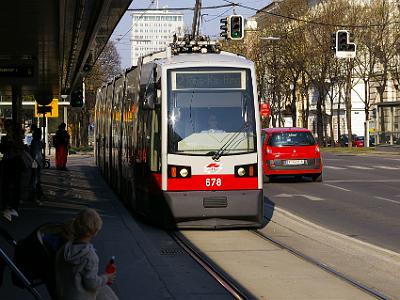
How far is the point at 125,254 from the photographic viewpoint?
1077 centimetres

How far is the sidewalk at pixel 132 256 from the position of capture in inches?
334

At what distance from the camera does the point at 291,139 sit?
26719mm

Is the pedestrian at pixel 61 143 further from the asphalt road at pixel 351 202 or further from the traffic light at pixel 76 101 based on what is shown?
the asphalt road at pixel 351 202

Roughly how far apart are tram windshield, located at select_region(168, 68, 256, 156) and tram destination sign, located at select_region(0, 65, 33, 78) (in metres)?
10.8

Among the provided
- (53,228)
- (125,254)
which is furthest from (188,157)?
(53,228)

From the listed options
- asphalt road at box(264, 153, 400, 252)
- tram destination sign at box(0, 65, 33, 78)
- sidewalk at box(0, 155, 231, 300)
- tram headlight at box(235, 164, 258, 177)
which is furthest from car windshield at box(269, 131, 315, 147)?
tram headlight at box(235, 164, 258, 177)

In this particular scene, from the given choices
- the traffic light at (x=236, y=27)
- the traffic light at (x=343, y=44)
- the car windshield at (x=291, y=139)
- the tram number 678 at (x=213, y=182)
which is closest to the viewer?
the tram number 678 at (x=213, y=182)

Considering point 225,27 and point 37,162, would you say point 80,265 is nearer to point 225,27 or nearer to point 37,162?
point 37,162

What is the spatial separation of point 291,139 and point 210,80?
12.6 metres

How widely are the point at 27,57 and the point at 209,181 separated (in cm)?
1245

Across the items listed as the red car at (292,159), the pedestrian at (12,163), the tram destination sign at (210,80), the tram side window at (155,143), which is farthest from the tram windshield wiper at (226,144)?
the red car at (292,159)

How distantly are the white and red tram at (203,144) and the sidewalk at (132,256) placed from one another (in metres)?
0.77

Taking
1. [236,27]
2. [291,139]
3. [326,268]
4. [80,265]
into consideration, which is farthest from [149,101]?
[236,27]

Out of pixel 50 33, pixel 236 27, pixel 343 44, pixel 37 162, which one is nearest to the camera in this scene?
pixel 37 162
